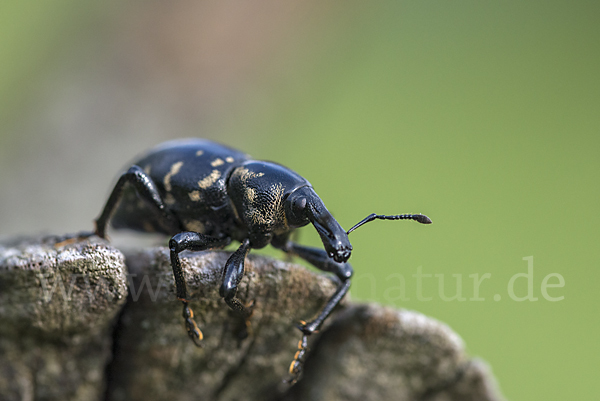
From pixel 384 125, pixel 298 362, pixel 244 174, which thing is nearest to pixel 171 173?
pixel 244 174

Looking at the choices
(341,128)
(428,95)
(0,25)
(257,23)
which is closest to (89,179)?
(257,23)

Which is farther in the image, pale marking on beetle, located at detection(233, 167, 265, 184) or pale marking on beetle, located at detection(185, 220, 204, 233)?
pale marking on beetle, located at detection(185, 220, 204, 233)

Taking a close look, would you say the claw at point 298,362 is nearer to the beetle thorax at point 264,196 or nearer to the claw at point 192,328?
the claw at point 192,328

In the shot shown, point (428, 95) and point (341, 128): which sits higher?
point (428, 95)

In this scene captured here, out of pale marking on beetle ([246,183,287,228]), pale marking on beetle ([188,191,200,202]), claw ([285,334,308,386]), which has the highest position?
pale marking on beetle ([246,183,287,228])

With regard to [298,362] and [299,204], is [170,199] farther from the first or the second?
[298,362]

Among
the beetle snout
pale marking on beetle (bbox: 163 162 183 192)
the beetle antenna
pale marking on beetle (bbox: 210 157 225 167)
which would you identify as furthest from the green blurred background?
pale marking on beetle (bbox: 163 162 183 192)

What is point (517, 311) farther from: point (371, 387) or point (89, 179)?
point (89, 179)

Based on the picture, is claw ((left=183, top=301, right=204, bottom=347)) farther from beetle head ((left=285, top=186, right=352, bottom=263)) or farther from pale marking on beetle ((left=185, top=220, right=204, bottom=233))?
pale marking on beetle ((left=185, top=220, right=204, bottom=233))
